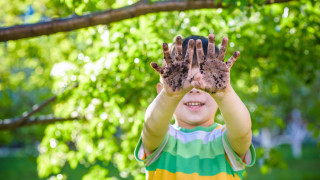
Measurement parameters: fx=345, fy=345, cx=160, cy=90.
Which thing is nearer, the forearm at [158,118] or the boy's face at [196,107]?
the forearm at [158,118]

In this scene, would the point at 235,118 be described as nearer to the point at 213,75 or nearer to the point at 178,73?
the point at 213,75

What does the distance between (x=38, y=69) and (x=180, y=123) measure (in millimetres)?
5538

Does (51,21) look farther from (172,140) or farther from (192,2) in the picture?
(172,140)

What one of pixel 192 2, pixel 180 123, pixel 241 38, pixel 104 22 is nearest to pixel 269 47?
pixel 241 38

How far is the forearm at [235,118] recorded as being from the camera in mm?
1722

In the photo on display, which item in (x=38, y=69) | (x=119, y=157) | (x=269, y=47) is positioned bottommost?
(x=119, y=157)

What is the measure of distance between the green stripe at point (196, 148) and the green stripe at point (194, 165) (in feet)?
0.08

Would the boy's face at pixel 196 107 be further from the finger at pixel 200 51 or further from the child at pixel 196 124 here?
the finger at pixel 200 51

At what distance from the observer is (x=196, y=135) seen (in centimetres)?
217

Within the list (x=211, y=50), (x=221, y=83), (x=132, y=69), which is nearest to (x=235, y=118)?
(x=221, y=83)

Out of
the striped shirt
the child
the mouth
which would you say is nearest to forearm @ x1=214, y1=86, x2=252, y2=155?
the child

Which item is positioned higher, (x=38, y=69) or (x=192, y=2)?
(x=192, y=2)

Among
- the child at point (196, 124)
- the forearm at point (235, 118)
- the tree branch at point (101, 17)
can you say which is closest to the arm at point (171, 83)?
the child at point (196, 124)

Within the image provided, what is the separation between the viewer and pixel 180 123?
2.29 meters
